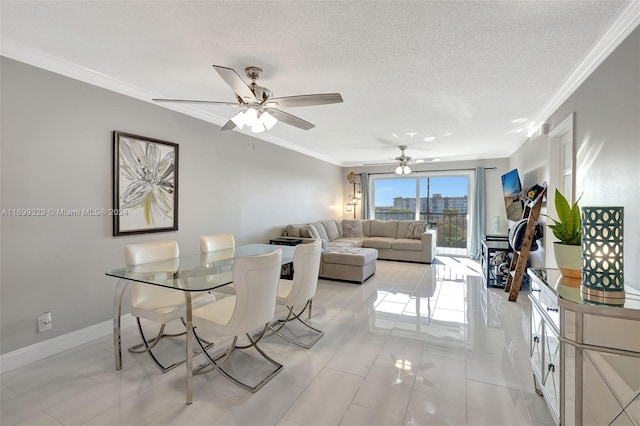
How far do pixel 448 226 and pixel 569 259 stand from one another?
242 inches

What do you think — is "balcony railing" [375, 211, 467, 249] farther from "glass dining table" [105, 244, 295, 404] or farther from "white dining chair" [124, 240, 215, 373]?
A: "white dining chair" [124, 240, 215, 373]

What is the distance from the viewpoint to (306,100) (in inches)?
85.7

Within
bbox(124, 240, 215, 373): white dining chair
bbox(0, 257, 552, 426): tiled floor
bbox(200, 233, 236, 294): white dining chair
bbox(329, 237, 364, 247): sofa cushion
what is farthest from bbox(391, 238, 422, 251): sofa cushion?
bbox(124, 240, 215, 373): white dining chair

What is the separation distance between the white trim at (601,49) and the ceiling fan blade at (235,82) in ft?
7.78

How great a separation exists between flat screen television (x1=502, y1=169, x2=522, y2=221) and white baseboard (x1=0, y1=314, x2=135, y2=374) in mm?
5905

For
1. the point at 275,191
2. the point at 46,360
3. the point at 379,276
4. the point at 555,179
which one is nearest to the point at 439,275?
the point at 379,276

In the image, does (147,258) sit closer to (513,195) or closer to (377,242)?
(377,242)

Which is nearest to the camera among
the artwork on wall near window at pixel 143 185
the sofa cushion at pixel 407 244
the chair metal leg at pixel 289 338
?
the chair metal leg at pixel 289 338

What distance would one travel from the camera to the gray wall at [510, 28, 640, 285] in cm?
176

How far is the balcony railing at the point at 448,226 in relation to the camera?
7.37 meters

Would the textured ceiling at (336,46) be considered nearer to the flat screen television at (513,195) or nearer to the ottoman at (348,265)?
the flat screen television at (513,195)

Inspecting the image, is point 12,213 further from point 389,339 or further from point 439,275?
point 439,275

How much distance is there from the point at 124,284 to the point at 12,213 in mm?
976

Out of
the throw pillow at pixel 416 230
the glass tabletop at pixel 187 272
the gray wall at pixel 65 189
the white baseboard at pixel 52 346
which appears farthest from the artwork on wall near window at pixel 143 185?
the throw pillow at pixel 416 230
